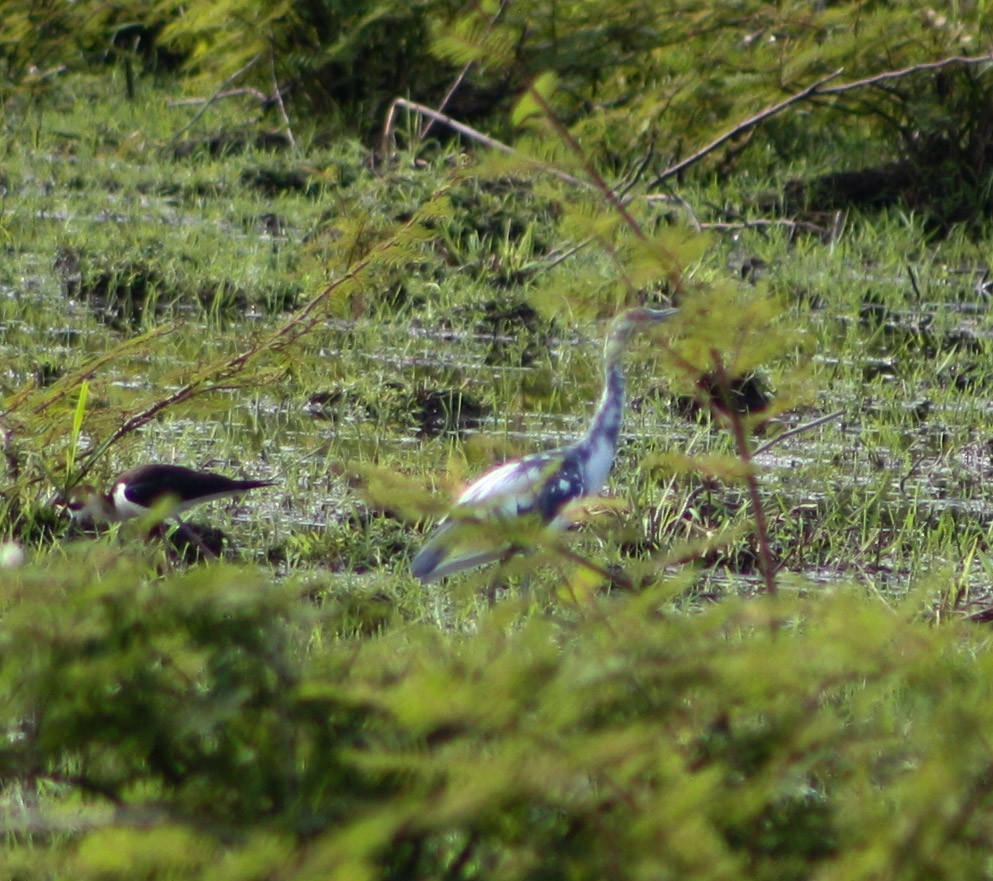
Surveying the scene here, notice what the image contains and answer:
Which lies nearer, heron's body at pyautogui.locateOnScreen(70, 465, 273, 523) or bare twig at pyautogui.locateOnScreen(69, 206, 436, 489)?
bare twig at pyautogui.locateOnScreen(69, 206, 436, 489)

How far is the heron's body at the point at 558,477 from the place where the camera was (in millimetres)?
3717

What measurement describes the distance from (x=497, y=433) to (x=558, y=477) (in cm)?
124

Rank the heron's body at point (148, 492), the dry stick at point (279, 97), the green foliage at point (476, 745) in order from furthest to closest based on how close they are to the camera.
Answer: the dry stick at point (279, 97) → the heron's body at point (148, 492) → the green foliage at point (476, 745)

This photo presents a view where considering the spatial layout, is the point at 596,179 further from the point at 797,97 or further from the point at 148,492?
the point at 797,97

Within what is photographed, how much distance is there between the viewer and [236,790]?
59.0 inches

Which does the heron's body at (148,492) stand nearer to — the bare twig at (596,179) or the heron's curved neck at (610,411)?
the heron's curved neck at (610,411)

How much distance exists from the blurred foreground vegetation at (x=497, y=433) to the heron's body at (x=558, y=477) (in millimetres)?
112

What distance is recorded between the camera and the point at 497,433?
5.26 m

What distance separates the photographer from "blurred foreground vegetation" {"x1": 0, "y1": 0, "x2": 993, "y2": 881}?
1.41 meters

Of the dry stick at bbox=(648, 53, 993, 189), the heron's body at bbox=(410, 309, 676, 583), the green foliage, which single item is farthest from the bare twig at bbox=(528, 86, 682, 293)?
the dry stick at bbox=(648, 53, 993, 189)

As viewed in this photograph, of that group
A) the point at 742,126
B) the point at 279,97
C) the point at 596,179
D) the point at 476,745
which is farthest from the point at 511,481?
the point at 279,97

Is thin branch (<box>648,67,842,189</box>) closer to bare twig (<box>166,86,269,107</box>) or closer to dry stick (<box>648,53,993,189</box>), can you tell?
dry stick (<box>648,53,993,189</box>)

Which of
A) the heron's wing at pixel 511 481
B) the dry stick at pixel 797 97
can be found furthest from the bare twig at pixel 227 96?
the heron's wing at pixel 511 481

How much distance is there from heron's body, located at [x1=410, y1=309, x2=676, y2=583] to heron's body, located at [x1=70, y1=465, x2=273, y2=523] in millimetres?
534
